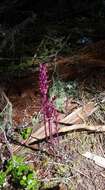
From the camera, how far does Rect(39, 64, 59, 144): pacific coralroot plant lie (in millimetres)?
2378

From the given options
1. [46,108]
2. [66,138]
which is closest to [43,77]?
[46,108]

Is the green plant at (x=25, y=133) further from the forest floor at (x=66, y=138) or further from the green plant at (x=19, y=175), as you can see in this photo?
the green plant at (x=19, y=175)

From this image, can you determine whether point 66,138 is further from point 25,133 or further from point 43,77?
point 43,77

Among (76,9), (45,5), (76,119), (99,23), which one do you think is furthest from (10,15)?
(76,119)

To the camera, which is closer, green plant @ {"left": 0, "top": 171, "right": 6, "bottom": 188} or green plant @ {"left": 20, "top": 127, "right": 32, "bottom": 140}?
green plant @ {"left": 0, "top": 171, "right": 6, "bottom": 188}

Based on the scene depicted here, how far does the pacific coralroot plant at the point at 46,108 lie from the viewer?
238cm

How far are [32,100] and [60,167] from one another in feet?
1.76

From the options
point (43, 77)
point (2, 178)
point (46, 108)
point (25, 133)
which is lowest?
point (2, 178)

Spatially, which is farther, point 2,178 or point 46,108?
point 2,178

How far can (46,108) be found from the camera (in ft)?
8.25

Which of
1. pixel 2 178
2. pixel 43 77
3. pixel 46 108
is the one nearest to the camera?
pixel 43 77

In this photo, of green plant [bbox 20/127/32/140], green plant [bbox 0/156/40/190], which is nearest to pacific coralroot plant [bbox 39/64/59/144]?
green plant [bbox 20/127/32/140]

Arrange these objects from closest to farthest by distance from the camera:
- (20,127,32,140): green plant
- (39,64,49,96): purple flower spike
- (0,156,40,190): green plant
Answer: (39,64,49,96): purple flower spike
(0,156,40,190): green plant
(20,127,32,140): green plant

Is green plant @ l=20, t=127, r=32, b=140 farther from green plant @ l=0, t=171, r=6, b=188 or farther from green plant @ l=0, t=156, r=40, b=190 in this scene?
green plant @ l=0, t=171, r=6, b=188
